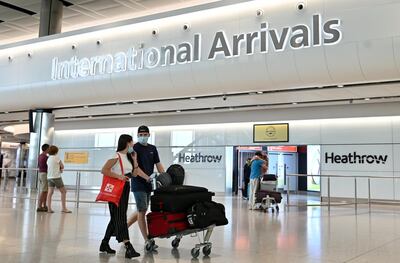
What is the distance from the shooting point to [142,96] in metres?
13.6

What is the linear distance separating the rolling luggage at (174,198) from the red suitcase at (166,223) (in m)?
0.08

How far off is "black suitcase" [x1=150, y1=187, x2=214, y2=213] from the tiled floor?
1.85 ft

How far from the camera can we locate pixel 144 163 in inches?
218

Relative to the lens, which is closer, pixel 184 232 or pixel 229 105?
pixel 184 232

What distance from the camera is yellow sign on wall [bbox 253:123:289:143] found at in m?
17.2

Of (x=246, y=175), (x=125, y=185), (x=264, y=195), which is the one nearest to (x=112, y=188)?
(x=125, y=185)

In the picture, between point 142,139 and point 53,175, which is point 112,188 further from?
point 53,175

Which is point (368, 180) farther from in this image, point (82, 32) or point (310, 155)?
point (82, 32)

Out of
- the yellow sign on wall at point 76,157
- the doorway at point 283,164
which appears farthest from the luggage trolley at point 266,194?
the yellow sign on wall at point 76,157

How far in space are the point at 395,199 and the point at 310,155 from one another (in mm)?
4308

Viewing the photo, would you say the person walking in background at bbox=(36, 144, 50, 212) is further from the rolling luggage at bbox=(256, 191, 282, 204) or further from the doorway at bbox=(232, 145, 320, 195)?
the doorway at bbox=(232, 145, 320, 195)

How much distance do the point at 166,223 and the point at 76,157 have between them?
1966cm

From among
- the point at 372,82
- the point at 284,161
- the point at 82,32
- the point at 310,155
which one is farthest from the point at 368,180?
the point at 82,32

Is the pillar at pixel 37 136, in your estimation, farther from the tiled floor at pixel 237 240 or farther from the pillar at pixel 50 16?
the tiled floor at pixel 237 240
